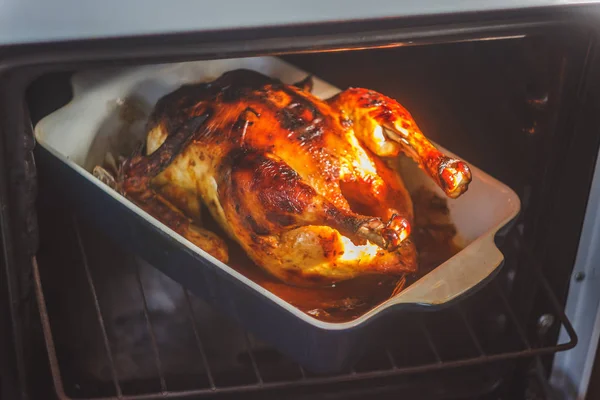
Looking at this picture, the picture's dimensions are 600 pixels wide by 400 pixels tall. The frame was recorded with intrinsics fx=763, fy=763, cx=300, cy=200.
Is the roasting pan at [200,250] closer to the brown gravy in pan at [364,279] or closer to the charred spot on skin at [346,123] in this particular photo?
the brown gravy in pan at [364,279]

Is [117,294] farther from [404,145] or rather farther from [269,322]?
[404,145]

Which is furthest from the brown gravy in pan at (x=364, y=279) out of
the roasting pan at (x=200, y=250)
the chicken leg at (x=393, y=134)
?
the chicken leg at (x=393, y=134)

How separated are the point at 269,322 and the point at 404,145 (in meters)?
0.27

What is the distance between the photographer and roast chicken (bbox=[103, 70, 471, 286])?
0.89 m

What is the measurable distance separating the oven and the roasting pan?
3 centimetres

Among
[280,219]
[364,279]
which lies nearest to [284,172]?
[280,219]

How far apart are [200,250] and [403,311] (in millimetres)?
239

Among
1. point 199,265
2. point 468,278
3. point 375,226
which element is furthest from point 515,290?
point 199,265

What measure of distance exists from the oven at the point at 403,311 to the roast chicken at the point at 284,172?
97 mm

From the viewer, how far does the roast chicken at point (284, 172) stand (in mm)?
893

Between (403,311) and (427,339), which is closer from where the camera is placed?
(403,311)

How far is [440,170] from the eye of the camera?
2.87 ft

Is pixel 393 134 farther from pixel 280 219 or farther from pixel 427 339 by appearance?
pixel 427 339

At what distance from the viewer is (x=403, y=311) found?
0.83 metres
